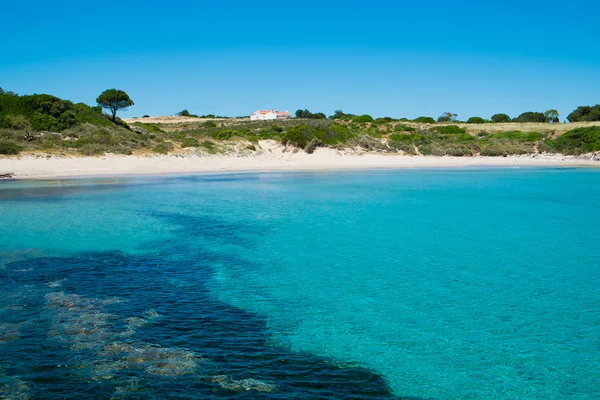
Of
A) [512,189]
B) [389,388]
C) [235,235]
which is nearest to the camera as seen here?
[389,388]

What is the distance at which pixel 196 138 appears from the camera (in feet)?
146

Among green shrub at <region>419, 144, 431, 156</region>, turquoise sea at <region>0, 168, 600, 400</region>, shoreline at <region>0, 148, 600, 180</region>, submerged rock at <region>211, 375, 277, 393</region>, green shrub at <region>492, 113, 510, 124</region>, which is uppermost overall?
green shrub at <region>492, 113, 510, 124</region>

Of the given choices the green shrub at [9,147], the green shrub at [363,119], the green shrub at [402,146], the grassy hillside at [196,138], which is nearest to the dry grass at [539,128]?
the grassy hillside at [196,138]

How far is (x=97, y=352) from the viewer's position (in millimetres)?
5391

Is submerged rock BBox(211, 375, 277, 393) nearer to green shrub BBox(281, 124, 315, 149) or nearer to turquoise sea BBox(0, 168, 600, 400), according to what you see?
turquoise sea BBox(0, 168, 600, 400)

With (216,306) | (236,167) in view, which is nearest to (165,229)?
(216,306)

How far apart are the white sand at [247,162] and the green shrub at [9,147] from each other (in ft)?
2.59

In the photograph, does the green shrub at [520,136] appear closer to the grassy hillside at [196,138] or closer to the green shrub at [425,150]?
the grassy hillside at [196,138]

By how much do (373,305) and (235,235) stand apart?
6.04m

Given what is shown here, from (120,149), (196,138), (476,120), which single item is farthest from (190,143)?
(476,120)

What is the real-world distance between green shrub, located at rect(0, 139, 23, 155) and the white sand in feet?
2.59

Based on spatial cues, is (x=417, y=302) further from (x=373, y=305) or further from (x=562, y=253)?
(x=562, y=253)

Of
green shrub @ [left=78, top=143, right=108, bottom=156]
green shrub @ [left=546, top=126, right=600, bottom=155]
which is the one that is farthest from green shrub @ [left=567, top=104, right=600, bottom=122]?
green shrub @ [left=78, top=143, right=108, bottom=156]

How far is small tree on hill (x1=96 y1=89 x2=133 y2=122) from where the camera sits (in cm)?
4588
